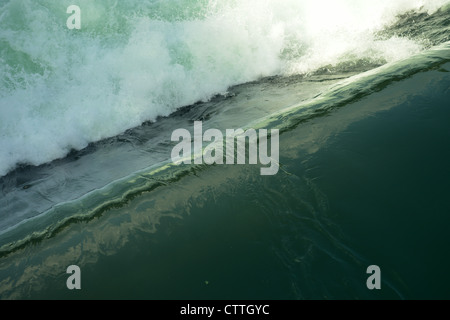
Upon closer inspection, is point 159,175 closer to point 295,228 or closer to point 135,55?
point 295,228

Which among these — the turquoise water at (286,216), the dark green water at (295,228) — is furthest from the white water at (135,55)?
the dark green water at (295,228)

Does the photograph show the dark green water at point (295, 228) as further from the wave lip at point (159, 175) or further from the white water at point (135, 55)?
the white water at point (135, 55)

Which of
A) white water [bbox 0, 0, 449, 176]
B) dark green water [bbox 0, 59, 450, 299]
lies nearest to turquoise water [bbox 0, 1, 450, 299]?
dark green water [bbox 0, 59, 450, 299]

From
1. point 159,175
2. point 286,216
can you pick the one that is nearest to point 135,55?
point 159,175
